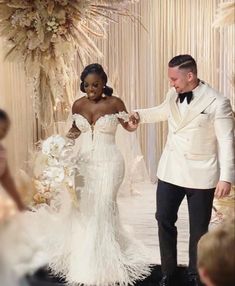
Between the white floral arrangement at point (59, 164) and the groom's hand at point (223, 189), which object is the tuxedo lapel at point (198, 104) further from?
the white floral arrangement at point (59, 164)

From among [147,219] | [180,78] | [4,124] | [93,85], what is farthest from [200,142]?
[147,219]

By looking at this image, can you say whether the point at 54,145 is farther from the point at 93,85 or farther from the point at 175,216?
the point at 175,216

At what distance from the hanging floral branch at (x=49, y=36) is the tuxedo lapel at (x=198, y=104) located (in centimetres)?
65

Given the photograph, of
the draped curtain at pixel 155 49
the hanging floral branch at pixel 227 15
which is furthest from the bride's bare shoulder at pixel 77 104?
the draped curtain at pixel 155 49

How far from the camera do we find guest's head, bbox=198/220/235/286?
126cm

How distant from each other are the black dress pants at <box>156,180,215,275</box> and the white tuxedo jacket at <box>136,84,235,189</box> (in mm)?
54

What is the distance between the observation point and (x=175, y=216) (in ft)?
8.88

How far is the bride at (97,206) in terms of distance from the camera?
2748 mm

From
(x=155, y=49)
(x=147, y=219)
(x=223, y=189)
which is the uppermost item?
(x=155, y=49)

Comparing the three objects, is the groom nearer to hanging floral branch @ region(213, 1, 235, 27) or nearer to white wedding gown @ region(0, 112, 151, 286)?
white wedding gown @ region(0, 112, 151, 286)

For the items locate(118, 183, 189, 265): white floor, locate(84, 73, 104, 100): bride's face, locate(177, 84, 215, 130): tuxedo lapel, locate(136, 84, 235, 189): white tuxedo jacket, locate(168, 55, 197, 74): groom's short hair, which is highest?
locate(168, 55, 197, 74): groom's short hair

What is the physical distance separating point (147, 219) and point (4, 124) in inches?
130

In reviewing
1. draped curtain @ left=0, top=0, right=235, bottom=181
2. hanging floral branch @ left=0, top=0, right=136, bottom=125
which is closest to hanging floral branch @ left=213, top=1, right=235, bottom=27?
hanging floral branch @ left=0, top=0, right=136, bottom=125

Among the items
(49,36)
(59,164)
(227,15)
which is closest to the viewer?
(227,15)
